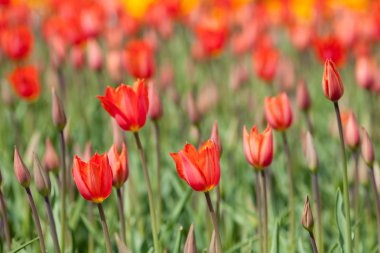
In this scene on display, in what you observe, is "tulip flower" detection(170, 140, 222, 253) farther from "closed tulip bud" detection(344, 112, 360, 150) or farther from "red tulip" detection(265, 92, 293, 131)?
"closed tulip bud" detection(344, 112, 360, 150)

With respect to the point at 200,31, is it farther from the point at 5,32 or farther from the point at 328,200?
the point at 328,200

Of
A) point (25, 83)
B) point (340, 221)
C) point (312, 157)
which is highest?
point (25, 83)

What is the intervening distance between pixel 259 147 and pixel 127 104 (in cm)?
44

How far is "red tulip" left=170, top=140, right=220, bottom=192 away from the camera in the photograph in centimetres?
189

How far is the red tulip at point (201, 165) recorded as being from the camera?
6.21ft

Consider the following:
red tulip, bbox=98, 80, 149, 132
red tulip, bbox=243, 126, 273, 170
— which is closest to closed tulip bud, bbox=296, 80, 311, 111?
red tulip, bbox=243, 126, 273, 170

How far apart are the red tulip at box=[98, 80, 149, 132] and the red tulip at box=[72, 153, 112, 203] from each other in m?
0.27

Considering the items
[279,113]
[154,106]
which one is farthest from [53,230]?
[279,113]

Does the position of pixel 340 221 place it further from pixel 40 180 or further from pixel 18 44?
pixel 18 44

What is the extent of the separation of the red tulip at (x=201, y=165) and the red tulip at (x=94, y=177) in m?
0.19

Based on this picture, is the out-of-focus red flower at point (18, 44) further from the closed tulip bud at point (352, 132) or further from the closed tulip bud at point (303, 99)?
the closed tulip bud at point (352, 132)

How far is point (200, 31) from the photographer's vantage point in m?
5.11

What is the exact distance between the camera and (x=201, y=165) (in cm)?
191

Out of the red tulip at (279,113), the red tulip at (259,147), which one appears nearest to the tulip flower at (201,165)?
the red tulip at (259,147)
